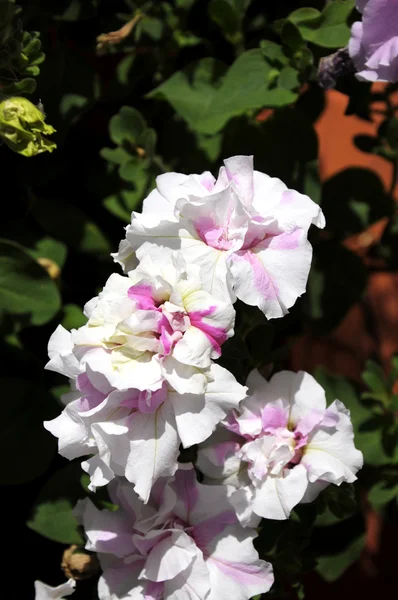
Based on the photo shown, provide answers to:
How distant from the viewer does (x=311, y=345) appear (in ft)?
3.52

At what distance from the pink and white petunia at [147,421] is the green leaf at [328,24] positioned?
12.0 inches

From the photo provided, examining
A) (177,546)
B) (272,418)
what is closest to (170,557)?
(177,546)

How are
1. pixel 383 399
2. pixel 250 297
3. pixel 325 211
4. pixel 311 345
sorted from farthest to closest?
pixel 311 345 → pixel 325 211 → pixel 383 399 → pixel 250 297

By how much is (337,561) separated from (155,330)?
0.38 m

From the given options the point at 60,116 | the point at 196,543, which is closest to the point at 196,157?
the point at 60,116

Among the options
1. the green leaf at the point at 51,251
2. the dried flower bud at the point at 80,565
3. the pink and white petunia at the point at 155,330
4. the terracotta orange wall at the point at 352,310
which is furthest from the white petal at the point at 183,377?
the terracotta orange wall at the point at 352,310

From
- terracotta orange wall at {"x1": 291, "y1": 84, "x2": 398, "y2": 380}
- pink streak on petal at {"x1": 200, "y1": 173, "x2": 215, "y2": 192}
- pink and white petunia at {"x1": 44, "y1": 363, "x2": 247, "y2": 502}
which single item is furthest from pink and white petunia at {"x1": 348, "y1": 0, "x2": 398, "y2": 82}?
terracotta orange wall at {"x1": 291, "y1": 84, "x2": 398, "y2": 380}

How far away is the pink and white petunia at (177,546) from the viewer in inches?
16.9

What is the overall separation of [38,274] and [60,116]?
0.15 m

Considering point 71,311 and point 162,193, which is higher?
→ point 162,193

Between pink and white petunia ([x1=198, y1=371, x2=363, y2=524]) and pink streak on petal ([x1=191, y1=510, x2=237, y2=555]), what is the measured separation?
0.01 m

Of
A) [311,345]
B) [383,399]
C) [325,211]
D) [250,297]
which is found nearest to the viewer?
[250,297]

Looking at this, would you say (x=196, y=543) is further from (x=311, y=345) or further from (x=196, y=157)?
(x=311, y=345)

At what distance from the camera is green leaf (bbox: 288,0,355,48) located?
0.54m
